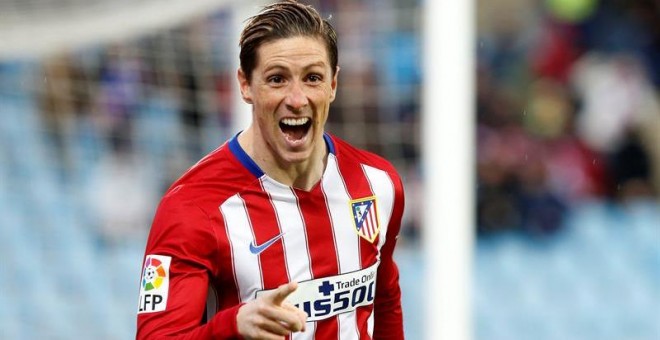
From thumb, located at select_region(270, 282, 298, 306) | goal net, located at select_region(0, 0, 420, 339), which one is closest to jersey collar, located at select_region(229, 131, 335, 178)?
thumb, located at select_region(270, 282, 298, 306)

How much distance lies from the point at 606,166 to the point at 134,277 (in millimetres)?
3705

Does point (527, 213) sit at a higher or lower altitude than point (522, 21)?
lower

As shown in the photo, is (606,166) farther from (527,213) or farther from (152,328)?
(152,328)

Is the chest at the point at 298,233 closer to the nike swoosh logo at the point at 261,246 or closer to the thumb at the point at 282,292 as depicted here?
the nike swoosh logo at the point at 261,246

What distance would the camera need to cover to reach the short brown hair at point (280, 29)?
3.15 meters

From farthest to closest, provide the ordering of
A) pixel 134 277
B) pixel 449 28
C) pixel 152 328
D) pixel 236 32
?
pixel 134 277, pixel 236 32, pixel 449 28, pixel 152 328

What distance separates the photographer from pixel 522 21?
10.3 meters

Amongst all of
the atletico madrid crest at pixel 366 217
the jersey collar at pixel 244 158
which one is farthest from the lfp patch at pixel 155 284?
the atletico madrid crest at pixel 366 217

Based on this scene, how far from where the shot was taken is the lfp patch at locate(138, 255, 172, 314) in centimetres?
303

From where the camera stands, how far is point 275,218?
326 centimetres

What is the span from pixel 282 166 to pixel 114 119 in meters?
5.66

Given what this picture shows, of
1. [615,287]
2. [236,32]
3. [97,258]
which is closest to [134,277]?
[97,258]

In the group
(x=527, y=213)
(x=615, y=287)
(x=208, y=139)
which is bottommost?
(x=615, y=287)

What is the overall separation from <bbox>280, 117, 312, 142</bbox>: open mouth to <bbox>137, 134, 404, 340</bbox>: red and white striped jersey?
0.14 meters
